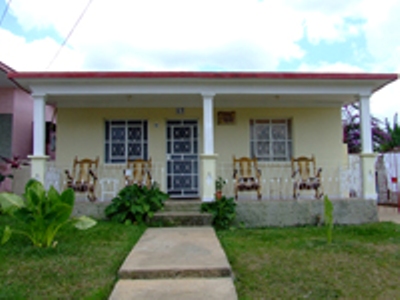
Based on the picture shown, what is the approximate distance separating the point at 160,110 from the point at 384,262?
593 cm

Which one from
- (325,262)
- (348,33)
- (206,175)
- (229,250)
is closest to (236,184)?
(206,175)

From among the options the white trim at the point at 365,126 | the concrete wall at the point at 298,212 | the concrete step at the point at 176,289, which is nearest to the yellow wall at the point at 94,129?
the concrete wall at the point at 298,212

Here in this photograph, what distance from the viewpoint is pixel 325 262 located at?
4188mm

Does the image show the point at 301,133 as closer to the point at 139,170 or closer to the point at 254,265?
the point at 139,170

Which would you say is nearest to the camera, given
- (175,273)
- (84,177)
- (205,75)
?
(175,273)

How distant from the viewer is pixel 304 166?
8.31m

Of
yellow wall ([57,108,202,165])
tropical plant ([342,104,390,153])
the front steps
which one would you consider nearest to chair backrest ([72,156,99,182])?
yellow wall ([57,108,202,165])

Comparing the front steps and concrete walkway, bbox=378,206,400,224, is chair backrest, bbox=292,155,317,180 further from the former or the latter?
the front steps

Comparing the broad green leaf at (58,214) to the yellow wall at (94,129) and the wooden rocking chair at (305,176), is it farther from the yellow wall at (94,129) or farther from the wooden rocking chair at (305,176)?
the wooden rocking chair at (305,176)

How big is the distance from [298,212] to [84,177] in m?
4.68

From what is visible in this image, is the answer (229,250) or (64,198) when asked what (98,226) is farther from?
(229,250)

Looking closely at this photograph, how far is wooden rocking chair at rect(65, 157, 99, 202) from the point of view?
723 cm

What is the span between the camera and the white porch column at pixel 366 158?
720 cm

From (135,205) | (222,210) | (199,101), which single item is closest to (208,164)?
(222,210)
